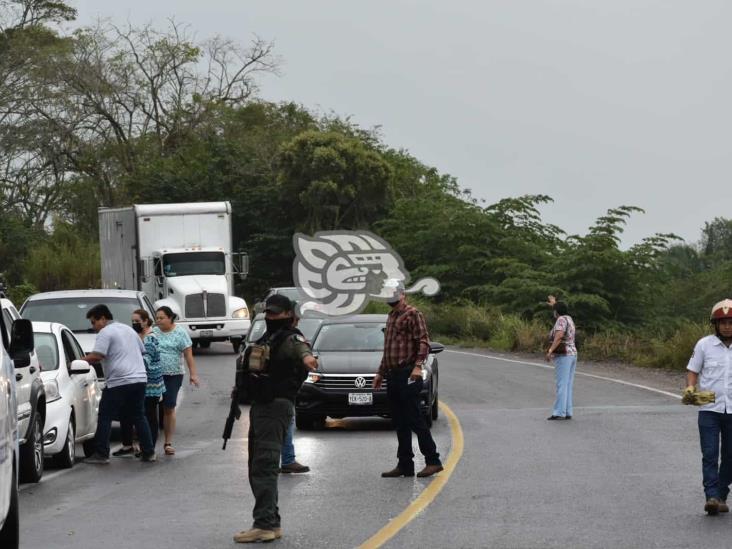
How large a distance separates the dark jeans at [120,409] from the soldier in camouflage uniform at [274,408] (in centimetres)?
581

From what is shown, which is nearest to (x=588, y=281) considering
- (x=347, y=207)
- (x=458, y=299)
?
(x=458, y=299)

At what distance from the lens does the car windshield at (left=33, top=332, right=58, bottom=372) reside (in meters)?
16.4

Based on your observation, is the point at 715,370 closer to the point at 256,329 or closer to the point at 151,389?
the point at 151,389

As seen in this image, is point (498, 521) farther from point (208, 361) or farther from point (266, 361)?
point (208, 361)

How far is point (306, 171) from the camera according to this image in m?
66.2

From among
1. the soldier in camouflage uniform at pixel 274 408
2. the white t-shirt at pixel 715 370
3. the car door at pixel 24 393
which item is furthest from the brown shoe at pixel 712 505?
the car door at pixel 24 393

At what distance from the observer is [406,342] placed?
14406 mm

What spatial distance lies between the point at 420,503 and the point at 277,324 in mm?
2370

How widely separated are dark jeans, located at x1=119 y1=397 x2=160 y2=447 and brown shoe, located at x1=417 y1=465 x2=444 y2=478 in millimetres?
3835

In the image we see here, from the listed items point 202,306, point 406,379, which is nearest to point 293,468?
point 406,379

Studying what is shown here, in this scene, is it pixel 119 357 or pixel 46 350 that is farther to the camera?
pixel 46 350

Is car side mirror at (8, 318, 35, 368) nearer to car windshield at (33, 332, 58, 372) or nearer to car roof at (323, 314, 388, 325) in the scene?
car windshield at (33, 332, 58, 372)

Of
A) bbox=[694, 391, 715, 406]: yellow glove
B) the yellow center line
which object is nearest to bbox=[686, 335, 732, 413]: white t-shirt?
bbox=[694, 391, 715, 406]: yellow glove

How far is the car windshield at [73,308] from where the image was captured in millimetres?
23031
